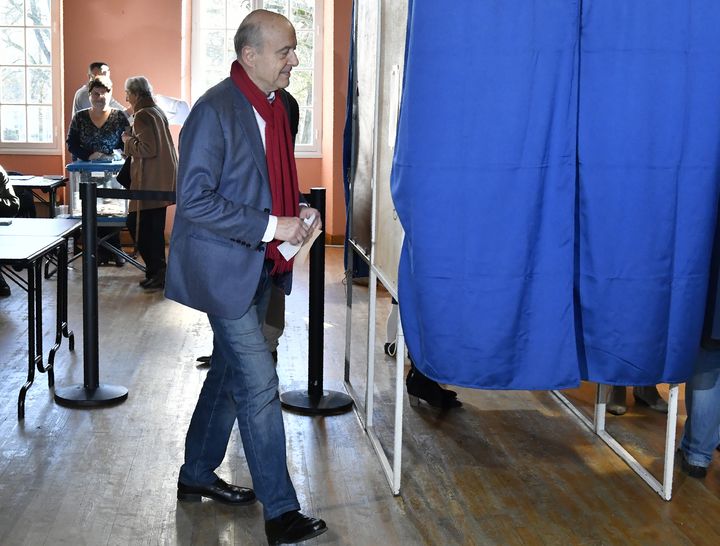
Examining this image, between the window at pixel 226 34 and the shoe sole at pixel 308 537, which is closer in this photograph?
the shoe sole at pixel 308 537

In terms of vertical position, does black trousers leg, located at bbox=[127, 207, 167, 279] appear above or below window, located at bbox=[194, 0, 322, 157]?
below

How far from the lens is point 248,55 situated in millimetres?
2623

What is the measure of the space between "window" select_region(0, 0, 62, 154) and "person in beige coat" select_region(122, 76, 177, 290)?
7.69ft

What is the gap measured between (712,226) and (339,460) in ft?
4.55

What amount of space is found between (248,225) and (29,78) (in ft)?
22.0

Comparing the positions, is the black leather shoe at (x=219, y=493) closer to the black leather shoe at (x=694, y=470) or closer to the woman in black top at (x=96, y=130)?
the black leather shoe at (x=694, y=470)

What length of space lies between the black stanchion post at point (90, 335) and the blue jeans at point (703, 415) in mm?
2091

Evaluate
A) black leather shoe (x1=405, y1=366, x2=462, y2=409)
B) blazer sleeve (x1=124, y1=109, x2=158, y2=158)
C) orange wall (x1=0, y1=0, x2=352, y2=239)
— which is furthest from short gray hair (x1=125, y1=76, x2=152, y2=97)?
black leather shoe (x1=405, y1=366, x2=462, y2=409)

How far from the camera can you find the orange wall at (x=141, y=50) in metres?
8.42

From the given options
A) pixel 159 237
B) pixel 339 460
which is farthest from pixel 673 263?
pixel 159 237

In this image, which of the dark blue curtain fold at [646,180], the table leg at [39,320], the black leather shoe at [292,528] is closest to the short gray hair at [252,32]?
the dark blue curtain fold at [646,180]

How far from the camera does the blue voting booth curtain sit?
2.57 m

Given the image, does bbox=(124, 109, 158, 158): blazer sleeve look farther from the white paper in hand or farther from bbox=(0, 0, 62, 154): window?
the white paper in hand

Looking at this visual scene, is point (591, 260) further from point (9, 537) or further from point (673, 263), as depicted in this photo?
point (9, 537)
